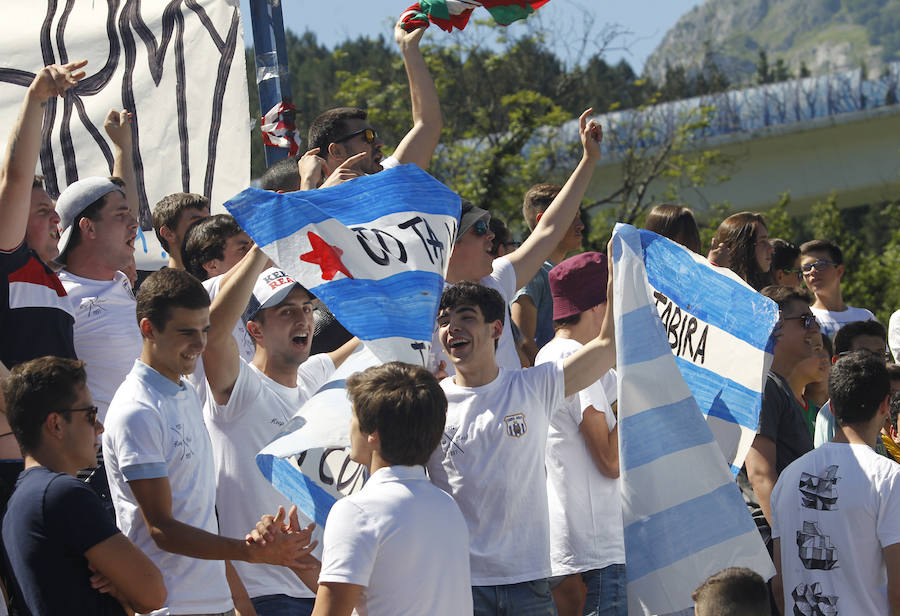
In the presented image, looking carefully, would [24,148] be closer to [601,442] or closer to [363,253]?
[363,253]

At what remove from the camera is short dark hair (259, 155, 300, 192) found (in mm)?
5566

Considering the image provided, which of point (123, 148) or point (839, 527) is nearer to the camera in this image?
point (839, 527)

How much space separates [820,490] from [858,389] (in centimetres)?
42

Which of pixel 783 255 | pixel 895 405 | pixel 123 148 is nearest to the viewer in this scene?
pixel 895 405

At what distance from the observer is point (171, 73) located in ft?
21.3

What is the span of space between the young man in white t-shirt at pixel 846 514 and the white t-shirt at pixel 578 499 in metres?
0.67

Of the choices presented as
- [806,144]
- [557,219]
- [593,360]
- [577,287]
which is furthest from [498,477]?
[806,144]

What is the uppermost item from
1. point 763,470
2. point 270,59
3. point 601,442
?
point 270,59

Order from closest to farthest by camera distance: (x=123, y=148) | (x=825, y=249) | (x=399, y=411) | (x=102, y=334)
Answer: (x=399, y=411) → (x=102, y=334) → (x=123, y=148) → (x=825, y=249)

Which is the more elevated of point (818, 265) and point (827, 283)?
point (818, 265)

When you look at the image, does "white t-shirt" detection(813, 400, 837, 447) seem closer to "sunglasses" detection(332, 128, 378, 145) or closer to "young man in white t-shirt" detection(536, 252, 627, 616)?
"young man in white t-shirt" detection(536, 252, 627, 616)

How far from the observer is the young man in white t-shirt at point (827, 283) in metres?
7.87

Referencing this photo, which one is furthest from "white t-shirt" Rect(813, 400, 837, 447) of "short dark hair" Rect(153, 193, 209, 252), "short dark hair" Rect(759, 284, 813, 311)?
"short dark hair" Rect(153, 193, 209, 252)

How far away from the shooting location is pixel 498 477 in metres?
4.32
